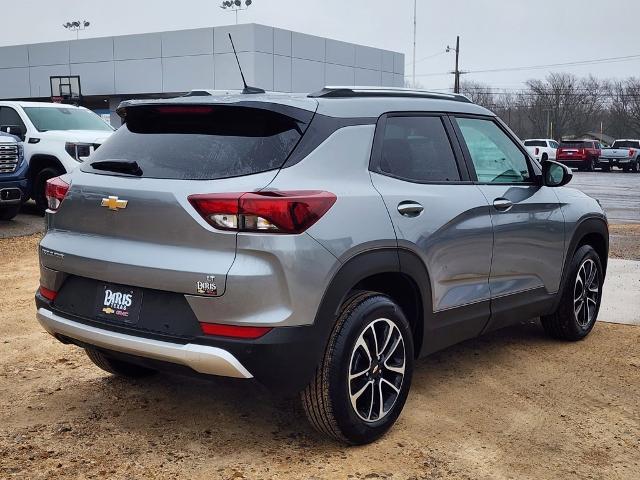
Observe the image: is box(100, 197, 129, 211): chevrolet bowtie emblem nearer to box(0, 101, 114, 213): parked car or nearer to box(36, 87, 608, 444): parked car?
box(36, 87, 608, 444): parked car

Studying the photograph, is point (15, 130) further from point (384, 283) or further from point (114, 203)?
point (384, 283)

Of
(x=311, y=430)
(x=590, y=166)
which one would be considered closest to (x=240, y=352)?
(x=311, y=430)

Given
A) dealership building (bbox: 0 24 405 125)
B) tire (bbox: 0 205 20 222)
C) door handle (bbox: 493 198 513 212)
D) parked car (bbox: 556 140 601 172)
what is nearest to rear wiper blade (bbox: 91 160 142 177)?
door handle (bbox: 493 198 513 212)

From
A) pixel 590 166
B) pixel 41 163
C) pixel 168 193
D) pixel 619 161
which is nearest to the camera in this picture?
pixel 168 193

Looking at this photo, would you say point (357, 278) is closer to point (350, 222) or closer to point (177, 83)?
point (350, 222)

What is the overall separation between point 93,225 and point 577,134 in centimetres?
10056

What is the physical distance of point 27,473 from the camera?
3.53 meters

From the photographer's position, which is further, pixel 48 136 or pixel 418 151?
pixel 48 136

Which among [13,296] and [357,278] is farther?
[13,296]

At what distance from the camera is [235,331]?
3422 mm

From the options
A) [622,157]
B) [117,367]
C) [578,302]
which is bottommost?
[622,157]

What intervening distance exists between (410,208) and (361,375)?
918 mm

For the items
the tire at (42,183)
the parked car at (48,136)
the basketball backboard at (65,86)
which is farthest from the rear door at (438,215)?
the basketball backboard at (65,86)

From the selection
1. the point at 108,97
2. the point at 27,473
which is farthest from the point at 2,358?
the point at 108,97
